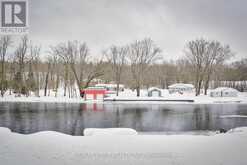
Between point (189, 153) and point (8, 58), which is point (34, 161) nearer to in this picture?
point (189, 153)

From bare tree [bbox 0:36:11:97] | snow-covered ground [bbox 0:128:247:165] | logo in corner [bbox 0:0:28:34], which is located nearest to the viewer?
snow-covered ground [bbox 0:128:247:165]

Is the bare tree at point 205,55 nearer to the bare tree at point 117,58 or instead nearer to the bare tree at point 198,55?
the bare tree at point 198,55

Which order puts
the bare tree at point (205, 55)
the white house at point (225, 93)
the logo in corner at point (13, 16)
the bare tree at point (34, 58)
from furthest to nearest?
the bare tree at point (205, 55) → the bare tree at point (34, 58) → the white house at point (225, 93) → the logo in corner at point (13, 16)

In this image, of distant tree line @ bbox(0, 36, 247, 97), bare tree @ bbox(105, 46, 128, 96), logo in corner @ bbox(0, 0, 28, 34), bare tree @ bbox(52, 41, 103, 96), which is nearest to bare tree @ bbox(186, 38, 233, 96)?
distant tree line @ bbox(0, 36, 247, 97)

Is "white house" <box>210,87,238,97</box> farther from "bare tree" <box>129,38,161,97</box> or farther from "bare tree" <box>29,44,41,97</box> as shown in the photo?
"bare tree" <box>29,44,41,97</box>

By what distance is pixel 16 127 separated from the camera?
9.18m

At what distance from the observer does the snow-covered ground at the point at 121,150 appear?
16.0 feet

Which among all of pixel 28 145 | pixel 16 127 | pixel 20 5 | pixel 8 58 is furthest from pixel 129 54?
pixel 28 145

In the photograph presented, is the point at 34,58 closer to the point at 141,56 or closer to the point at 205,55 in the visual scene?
the point at 141,56

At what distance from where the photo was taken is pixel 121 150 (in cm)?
557

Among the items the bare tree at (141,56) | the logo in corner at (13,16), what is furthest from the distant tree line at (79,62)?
the logo in corner at (13,16)

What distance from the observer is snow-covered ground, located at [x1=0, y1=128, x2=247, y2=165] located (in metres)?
4.88

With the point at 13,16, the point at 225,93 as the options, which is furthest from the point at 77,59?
the point at 225,93

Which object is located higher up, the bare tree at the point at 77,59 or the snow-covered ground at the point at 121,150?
the bare tree at the point at 77,59
